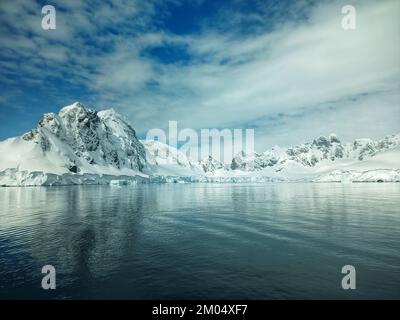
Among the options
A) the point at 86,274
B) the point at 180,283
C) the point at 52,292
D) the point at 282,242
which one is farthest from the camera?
the point at 282,242

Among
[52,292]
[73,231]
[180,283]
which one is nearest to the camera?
[52,292]

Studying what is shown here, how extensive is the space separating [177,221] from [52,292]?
23301 millimetres

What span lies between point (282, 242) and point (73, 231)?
2107 cm

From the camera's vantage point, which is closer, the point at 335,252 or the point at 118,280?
the point at 118,280

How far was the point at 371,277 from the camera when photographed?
53.8 feet

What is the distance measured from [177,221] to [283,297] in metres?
24.6

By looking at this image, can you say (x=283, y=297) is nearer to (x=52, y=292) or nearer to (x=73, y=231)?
(x=52, y=292)
